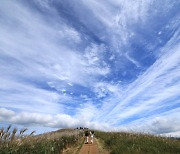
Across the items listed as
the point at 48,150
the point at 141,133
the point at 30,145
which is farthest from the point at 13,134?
the point at 141,133

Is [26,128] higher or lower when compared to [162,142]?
lower

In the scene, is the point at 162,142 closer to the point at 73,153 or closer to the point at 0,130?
the point at 73,153

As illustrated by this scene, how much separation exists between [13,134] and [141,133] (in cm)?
1664

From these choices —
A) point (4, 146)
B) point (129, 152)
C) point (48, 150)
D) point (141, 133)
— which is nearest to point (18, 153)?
point (4, 146)

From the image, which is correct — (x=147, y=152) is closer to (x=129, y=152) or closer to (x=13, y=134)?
(x=129, y=152)

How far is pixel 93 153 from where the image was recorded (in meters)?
16.6

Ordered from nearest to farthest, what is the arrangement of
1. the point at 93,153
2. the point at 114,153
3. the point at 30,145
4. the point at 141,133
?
1. the point at 30,145
2. the point at 114,153
3. the point at 93,153
4. the point at 141,133

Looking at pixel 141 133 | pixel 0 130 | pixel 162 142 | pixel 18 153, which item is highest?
pixel 141 133

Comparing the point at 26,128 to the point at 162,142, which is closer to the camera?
the point at 26,128

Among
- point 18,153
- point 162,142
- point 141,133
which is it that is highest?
point 141,133

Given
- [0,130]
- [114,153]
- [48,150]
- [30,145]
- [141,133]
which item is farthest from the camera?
[141,133]

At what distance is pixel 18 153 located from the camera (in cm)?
946

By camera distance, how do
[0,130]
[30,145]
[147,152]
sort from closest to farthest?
[0,130], [30,145], [147,152]

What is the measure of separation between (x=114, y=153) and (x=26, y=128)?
318 inches
